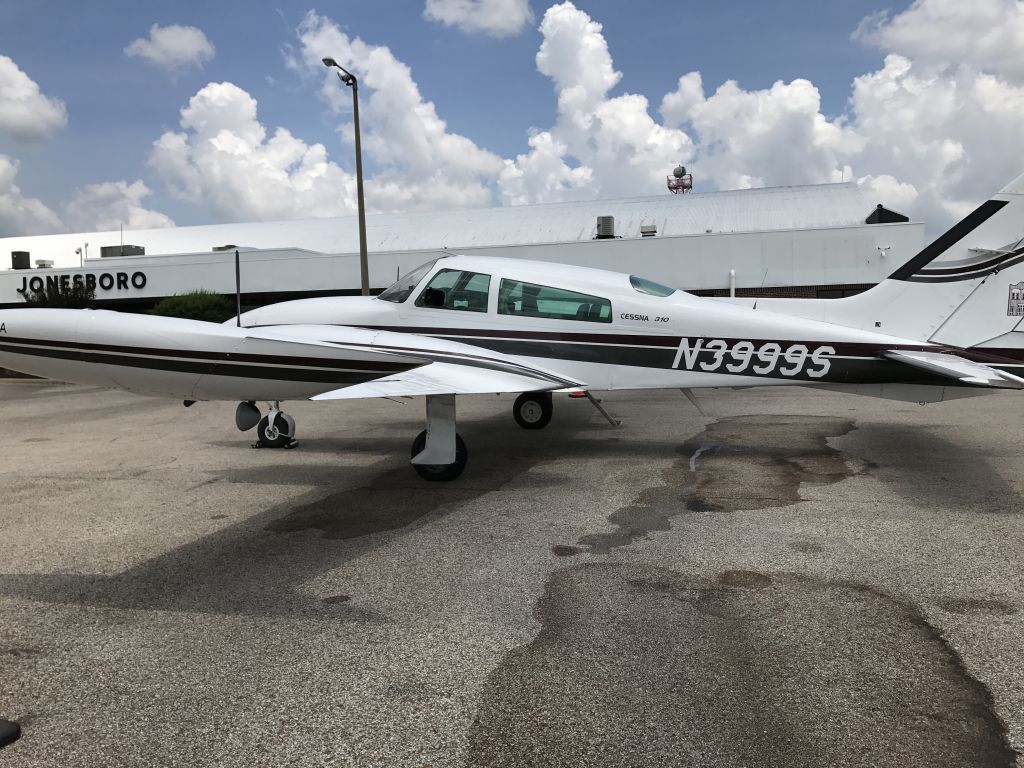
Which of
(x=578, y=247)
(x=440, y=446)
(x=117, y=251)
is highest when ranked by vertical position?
(x=117, y=251)

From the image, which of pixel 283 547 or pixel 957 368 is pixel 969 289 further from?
pixel 283 547

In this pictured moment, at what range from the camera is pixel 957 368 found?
6543mm

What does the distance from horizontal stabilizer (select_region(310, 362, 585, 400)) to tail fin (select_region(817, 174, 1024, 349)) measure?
11.9 ft

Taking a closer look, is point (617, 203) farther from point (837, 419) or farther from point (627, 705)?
point (627, 705)

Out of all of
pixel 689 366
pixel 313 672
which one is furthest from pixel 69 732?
pixel 689 366

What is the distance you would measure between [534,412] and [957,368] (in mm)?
5704

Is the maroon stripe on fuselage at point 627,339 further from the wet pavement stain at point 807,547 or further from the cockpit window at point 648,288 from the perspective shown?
the wet pavement stain at point 807,547

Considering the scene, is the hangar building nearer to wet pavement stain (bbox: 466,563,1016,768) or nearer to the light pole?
the light pole

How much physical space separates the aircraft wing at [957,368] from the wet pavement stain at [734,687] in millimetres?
3044

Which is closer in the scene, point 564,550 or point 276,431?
point 564,550

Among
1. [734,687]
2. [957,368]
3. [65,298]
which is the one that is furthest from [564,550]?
[65,298]

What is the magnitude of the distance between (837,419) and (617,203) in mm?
31207

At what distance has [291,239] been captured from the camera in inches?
1668

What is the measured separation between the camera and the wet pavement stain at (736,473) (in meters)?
5.82
